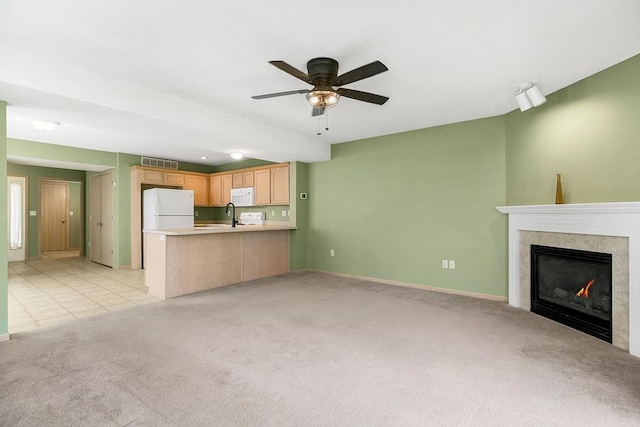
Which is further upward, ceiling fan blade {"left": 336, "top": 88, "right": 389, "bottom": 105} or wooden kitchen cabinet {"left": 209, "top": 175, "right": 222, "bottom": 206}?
ceiling fan blade {"left": 336, "top": 88, "right": 389, "bottom": 105}

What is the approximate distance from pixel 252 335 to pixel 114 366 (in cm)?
108

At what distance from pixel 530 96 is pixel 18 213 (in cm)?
1028

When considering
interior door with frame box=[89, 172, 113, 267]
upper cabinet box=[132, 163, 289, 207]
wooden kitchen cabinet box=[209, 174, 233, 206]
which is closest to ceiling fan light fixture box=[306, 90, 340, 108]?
upper cabinet box=[132, 163, 289, 207]

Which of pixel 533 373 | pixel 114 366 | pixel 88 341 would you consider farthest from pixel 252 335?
pixel 533 373

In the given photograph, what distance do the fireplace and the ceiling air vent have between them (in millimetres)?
6990

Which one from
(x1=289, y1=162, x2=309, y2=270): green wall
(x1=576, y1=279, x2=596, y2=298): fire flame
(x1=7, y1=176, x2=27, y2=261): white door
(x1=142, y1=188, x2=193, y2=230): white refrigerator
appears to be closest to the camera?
(x1=576, y1=279, x2=596, y2=298): fire flame

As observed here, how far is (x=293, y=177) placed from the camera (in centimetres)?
606

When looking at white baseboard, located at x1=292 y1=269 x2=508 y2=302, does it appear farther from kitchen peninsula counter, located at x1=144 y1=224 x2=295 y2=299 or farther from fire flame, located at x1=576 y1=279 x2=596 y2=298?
kitchen peninsula counter, located at x1=144 y1=224 x2=295 y2=299

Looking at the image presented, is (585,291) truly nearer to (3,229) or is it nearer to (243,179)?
(3,229)

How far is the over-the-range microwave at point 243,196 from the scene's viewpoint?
6.84 m

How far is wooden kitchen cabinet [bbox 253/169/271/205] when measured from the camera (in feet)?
21.5

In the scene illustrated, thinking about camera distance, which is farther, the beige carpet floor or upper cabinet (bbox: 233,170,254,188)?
upper cabinet (bbox: 233,170,254,188)

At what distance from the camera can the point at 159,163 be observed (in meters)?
6.89

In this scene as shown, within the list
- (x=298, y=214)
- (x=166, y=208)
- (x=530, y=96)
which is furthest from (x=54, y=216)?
(x=530, y=96)
